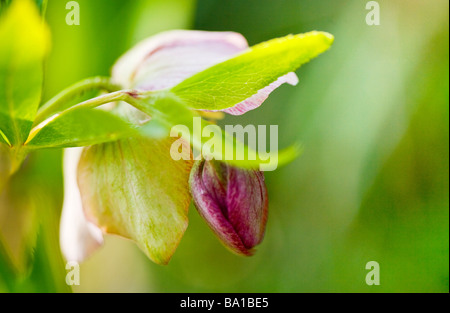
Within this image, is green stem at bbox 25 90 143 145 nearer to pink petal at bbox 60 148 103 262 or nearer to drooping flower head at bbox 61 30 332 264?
drooping flower head at bbox 61 30 332 264

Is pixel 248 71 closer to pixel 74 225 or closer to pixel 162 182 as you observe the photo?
pixel 162 182

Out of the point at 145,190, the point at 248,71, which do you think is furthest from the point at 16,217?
the point at 248,71

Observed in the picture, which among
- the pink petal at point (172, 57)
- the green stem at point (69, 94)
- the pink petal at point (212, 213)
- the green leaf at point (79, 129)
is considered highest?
the pink petal at point (172, 57)

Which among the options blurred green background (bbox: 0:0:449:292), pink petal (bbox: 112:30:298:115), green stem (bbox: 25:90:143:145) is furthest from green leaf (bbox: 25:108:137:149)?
blurred green background (bbox: 0:0:449:292)

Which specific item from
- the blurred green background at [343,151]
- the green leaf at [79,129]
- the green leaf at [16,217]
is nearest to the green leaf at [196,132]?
the green leaf at [79,129]

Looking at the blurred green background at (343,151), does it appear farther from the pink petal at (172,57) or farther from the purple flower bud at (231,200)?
the purple flower bud at (231,200)
